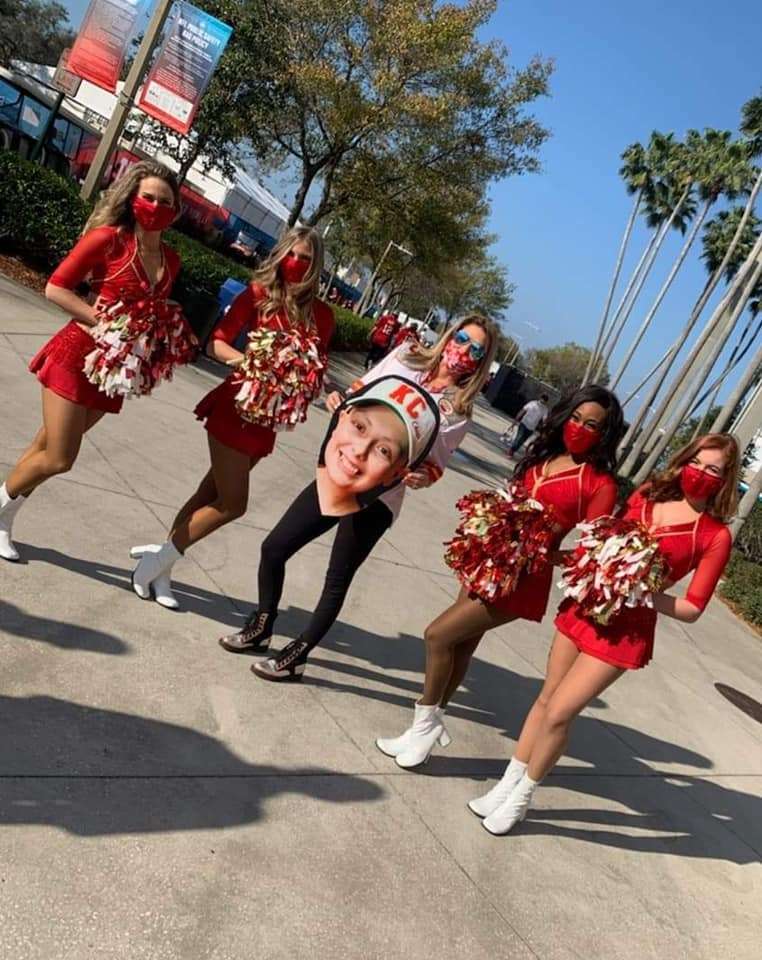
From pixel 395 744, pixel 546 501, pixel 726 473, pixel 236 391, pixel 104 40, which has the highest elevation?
pixel 104 40

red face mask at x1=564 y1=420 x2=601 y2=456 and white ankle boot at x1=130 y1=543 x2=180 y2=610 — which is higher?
red face mask at x1=564 y1=420 x2=601 y2=456

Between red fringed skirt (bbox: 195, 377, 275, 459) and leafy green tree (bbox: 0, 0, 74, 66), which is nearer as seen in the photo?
red fringed skirt (bbox: 195, 377, 275, 459)

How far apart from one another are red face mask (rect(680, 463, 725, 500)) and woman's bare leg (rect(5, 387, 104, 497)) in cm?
261

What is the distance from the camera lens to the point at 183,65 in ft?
39.9

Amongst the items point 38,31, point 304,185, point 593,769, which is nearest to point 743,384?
point 304,185

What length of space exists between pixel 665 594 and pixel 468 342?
4.31ft

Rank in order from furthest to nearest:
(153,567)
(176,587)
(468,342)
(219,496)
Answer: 1. (176,587)
2. (153,567)
3. (219,496)
4. (468,342)

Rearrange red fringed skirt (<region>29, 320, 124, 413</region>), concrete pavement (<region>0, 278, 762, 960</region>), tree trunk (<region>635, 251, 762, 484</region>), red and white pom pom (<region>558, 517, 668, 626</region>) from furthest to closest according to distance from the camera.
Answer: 1. tree trunk (<region>635, 251, 762, 484</region>)
2. red fringed skirt (<region>29, 320, 124, 413</region>)
3. red and white pom pom (<region>558, 517, 668, 626</region>)
4. concrete pavement (<region>0, 278, 762, 960</region>)

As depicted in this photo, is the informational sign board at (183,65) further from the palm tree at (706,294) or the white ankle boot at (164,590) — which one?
the palm tree at (706,294)

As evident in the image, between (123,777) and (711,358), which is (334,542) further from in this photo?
(711,358)

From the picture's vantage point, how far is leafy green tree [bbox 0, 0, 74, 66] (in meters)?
62.5

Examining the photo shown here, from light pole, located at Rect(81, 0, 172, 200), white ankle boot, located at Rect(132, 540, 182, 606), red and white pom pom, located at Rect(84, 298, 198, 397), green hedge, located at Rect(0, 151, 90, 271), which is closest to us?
red and white pom pom, located at Rect(84, 298, 198, 397)

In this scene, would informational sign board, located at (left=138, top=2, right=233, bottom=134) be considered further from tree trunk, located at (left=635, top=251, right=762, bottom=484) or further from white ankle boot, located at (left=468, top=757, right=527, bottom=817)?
tree trunk, located at (left=635, top=251, right=762, bottom=484)

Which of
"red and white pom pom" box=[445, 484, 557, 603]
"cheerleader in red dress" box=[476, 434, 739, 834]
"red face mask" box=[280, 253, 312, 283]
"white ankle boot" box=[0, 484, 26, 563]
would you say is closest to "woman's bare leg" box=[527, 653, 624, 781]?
"cheerleader in red dress" box=[476, 434, 739, 834]
